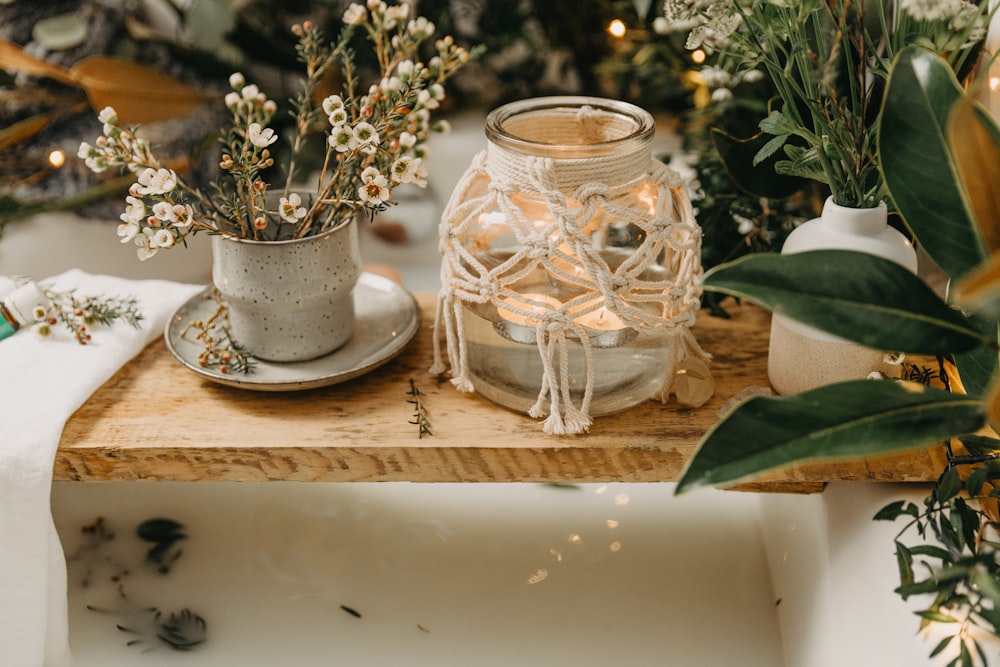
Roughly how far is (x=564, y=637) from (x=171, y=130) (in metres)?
0.93

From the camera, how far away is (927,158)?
1.67 ft

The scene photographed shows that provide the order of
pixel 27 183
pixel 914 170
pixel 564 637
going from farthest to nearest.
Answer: pixel 27 183 → pixel 564 637 → pixel 914 170

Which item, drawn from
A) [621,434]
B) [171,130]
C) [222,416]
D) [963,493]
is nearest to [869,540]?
[963,493]

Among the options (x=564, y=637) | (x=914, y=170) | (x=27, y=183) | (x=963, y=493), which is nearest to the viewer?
(x=914, y=170)

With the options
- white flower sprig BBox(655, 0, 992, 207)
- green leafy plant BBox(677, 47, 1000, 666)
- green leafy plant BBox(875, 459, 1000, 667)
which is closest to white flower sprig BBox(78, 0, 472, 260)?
white flower sprig BBox(655, 0, 992, 207)

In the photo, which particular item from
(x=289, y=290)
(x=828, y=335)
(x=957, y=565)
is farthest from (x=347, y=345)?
(x=957, y=565)

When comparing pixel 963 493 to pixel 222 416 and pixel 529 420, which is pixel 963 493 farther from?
pixel 222 416

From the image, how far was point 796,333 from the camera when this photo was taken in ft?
2.31

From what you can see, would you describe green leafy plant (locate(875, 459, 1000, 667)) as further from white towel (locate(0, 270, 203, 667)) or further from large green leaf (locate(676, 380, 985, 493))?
white towel (locate(0, 270, 203, 667))

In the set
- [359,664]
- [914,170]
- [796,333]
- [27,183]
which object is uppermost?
[914,170]

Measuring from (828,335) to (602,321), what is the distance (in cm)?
17

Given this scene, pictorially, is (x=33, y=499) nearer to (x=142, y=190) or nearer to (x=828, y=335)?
(x=142, y=190)

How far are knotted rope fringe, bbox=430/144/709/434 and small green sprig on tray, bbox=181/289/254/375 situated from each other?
0.61 ft

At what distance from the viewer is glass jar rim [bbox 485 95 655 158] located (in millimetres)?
656
